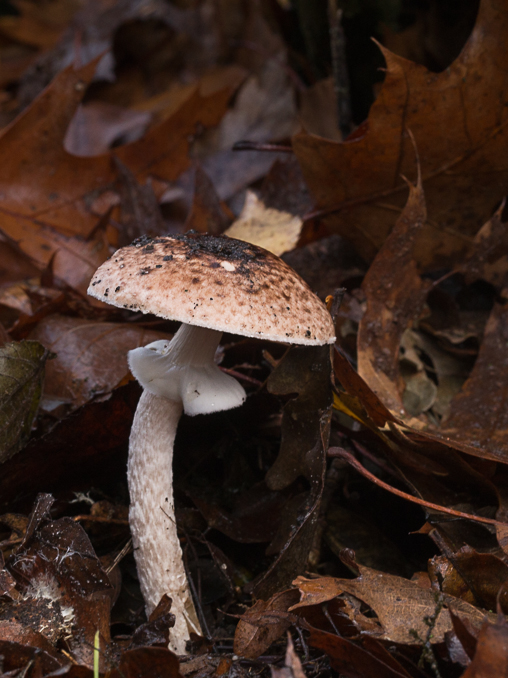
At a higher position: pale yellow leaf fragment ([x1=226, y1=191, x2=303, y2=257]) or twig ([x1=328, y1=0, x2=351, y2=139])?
twig ([x1=328, y1=0, x2=351, y2=139])

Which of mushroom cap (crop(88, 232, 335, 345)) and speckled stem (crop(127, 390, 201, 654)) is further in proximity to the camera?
speckled stem (crop(127, 390, 201, 654))

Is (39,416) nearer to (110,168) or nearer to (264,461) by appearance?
(264,461)

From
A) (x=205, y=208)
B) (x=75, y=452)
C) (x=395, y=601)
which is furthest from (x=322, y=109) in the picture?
(x=395, y=601)

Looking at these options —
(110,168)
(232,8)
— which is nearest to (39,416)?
(110,168)

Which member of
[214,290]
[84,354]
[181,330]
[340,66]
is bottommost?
[84,354]

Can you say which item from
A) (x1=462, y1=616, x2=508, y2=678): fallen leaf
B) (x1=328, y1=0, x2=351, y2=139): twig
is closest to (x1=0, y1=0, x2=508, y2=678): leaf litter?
(x1=462, y1=616, x2=508, y2=678): fallen leaf

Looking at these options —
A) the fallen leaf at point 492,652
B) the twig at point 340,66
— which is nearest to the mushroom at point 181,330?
the fallen leaf at point 492,652

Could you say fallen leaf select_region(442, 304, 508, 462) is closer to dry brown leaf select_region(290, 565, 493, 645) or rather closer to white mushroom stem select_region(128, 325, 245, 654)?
dry brown leaf select_region(290, 565, 493, 645)

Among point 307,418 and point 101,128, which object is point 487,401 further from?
point 101,128
